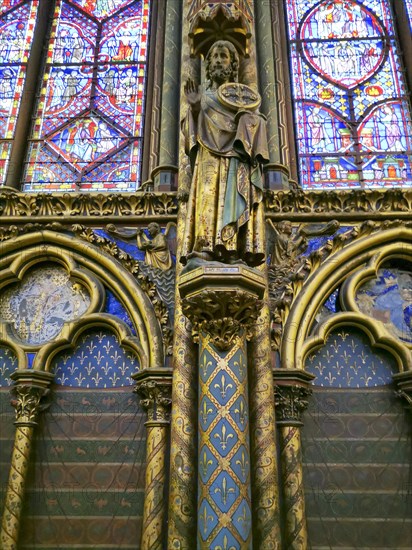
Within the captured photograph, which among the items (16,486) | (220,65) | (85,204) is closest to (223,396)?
(16,486)

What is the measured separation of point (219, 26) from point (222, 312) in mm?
3363

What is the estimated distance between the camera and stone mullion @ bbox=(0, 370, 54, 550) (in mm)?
5109

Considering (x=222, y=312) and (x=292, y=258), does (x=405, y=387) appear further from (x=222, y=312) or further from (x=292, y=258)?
(x=222, y=312)

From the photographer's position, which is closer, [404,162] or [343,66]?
[404,162]

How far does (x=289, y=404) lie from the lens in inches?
211

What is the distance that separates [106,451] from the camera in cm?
551

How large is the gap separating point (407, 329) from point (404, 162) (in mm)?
2333

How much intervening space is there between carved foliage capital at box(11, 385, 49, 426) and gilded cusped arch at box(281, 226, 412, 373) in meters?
2.32

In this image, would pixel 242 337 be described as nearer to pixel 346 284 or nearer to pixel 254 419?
pixel 254 419

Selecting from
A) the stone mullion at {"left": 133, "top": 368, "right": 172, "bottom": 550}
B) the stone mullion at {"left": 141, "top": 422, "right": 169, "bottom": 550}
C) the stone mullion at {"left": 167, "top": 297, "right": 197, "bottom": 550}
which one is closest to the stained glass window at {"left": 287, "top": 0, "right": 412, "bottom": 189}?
the stone mullion at {"left": 167, "top": 297, "right": 197, "bottom": 550}

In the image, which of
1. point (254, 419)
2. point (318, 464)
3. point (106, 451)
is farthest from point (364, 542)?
point (106, 451)

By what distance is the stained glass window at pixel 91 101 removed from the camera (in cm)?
731

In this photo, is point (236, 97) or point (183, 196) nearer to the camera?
point (236, 97)

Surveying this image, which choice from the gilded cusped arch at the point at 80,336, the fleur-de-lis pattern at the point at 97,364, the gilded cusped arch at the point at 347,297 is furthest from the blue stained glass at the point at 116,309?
the gilded cusped arch at the point at 347,297
